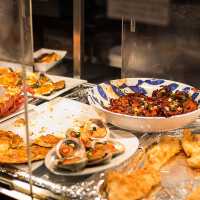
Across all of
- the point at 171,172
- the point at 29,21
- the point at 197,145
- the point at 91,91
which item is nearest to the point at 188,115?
the point at 197,145

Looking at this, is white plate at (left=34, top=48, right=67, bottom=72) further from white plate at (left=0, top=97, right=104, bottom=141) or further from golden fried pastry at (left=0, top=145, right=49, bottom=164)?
golden fried pastry at (left=0, top=145, right=49, bottom=164)

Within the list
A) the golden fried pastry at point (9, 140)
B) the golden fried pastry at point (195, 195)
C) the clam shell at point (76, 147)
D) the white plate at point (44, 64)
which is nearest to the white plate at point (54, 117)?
the golden fried pastry at point (9, 140)

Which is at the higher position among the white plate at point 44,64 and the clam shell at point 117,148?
the white plate at point 44,64

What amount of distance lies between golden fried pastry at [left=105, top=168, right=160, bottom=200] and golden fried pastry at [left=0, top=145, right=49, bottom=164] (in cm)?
23

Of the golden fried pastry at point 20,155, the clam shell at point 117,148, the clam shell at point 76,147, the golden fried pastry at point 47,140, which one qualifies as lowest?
the golden fried pastry at point 20,155

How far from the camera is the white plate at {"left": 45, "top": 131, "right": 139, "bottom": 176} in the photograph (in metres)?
1.11

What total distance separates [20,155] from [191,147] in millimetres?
488

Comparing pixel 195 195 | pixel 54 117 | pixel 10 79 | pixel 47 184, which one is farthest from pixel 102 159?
pixel 10 79

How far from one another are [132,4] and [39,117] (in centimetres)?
52

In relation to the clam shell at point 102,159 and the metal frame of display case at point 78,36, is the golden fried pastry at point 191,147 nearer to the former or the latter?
the clam shell at point 102,159

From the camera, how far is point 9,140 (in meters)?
1.28


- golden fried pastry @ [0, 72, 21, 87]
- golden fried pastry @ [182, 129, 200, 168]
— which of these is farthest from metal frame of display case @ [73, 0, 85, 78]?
golden fried pastry @ [182, 129, 200, 168]

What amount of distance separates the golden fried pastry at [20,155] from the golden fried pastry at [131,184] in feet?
0.74

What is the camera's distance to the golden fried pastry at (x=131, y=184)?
1.02 meters
